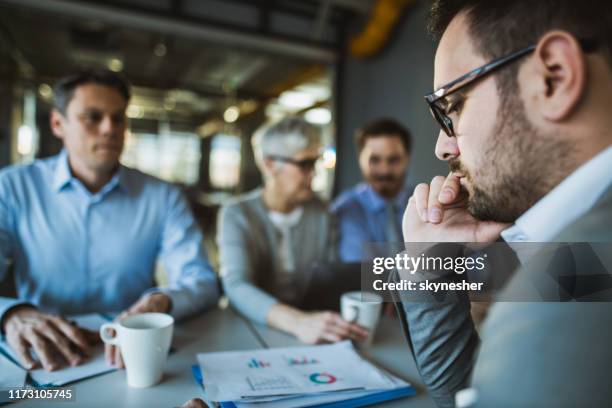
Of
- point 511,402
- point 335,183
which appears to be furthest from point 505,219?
point 335,183

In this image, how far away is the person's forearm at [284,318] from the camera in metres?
1.09

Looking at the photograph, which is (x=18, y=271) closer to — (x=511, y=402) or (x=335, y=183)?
(x=511, y=402)

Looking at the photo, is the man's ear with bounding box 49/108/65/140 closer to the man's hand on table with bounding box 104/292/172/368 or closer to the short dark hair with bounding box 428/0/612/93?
the man's hand on table with bounding box 104/292/172/368

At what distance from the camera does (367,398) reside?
2.41 ft

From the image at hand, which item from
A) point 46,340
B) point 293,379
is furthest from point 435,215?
point 46,340

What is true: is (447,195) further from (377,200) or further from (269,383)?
(377,200)

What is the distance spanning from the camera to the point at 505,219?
579mm

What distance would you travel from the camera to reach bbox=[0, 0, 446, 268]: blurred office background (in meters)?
3.23

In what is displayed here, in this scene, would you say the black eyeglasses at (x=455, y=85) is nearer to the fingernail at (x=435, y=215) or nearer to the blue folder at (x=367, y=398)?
the fingernail at (x=435, y=215)

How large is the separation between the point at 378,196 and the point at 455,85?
1.60 m

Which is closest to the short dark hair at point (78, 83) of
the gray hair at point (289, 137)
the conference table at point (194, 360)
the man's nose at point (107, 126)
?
the man's nose at point (107, 126)

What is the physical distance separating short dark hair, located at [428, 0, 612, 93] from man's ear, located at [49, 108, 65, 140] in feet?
5.06

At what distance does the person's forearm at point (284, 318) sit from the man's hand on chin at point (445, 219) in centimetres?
51

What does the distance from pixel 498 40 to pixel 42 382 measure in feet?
3.13
